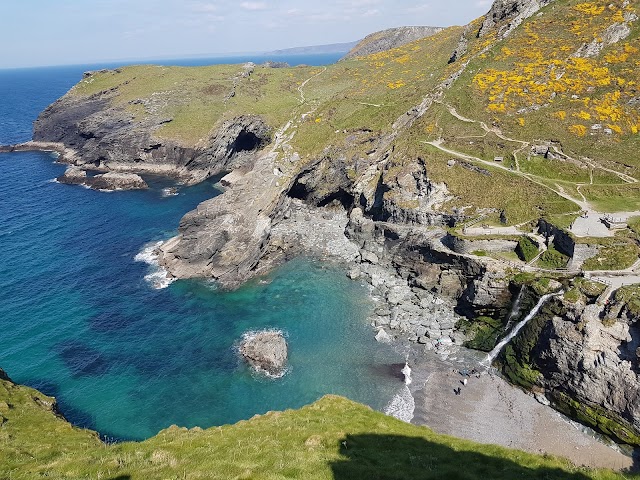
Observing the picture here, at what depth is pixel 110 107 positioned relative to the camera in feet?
459

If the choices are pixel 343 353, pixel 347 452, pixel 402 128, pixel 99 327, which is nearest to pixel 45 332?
pixel 99 327

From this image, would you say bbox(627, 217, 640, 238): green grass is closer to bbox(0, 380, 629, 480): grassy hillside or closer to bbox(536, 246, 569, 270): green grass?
bbox(536, 246, 569, 270): green grass

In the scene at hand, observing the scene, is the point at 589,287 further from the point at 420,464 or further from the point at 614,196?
the point at 420,464

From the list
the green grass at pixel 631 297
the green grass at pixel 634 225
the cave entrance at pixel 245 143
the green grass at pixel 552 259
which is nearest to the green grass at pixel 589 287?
the green grass at pixel 631 297

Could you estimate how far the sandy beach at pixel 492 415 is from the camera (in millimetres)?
36406

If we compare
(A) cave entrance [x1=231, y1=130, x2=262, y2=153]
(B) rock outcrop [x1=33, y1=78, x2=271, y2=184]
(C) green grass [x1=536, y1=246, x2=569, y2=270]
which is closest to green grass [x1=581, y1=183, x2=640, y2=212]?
(C) green grass [x1=536, y1=246, x2=569, y2=270]

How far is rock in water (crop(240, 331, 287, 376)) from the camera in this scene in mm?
47344

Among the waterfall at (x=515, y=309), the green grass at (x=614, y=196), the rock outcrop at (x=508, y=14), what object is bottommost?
the waterfall at (x=515, y=309)

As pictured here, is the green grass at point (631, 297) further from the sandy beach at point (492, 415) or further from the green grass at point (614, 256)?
the sandy beach at point (492, 415)

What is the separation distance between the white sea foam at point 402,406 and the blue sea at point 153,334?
789 mm

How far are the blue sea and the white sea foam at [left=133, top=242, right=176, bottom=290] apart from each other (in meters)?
0.50

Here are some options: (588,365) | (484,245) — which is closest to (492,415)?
(588,365)

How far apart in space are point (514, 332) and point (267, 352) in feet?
101

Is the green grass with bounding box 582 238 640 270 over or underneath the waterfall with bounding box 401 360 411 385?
over
